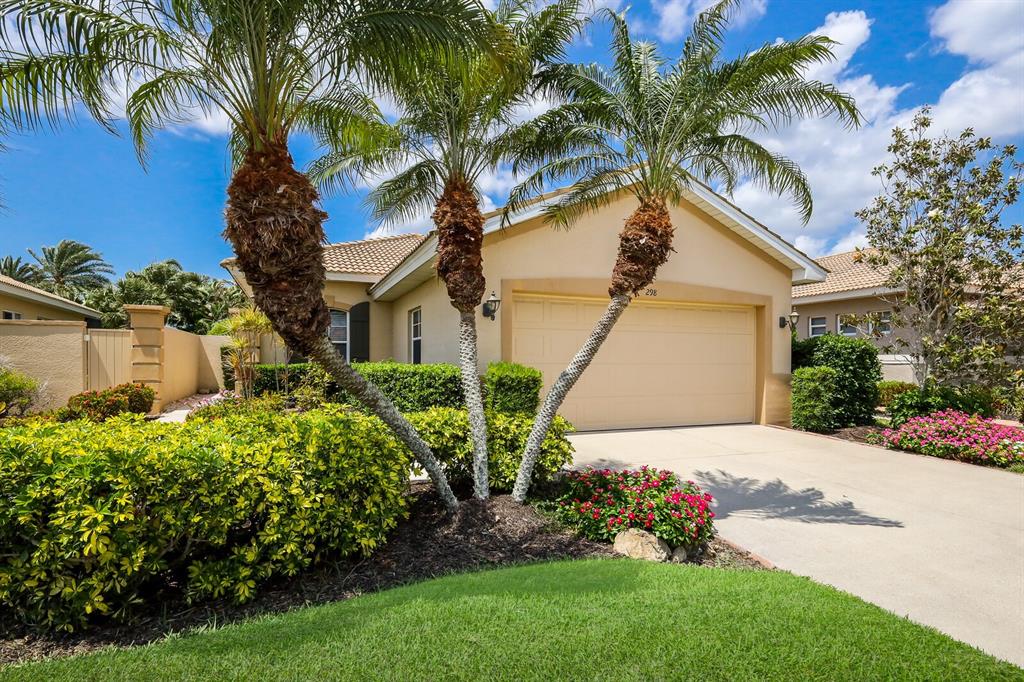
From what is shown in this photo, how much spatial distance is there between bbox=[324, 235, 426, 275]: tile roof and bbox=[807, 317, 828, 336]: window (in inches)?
607

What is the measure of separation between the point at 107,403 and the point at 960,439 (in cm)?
1629

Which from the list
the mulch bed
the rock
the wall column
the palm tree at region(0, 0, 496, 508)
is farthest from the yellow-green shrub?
the wall column

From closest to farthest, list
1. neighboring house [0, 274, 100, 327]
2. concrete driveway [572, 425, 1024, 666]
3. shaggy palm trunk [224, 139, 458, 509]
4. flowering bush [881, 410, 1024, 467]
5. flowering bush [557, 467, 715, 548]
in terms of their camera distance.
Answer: shaggy palm trunk [224, 139, 458, 509] → concrete driveway [572, 425, 1024, 666] → flowering bush [557, 467, 715, 548] → flowering bush [881, 410, 1024, 467] → neighboring house [0, 274, 100, 327]

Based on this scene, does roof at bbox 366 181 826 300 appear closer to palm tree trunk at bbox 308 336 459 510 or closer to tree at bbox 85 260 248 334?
palm tree trunk at bbox 308 336 459 510

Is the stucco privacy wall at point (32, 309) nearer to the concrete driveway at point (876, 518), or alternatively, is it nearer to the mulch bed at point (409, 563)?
the mulch bed at point (409, 563)

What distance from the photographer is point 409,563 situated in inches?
162

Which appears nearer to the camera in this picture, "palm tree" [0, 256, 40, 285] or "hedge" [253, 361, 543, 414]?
"hedge" [253, 361, 543, 414]

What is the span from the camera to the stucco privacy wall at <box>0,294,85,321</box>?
16905mm

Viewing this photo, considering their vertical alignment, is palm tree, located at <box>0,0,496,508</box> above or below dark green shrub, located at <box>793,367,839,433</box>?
above

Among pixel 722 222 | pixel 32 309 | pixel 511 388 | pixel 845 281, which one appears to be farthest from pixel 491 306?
pixel 32 309

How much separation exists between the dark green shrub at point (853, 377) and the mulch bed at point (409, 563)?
27.3 ft

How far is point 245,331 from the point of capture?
12.8 meters

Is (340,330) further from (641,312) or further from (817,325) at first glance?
(817,325)

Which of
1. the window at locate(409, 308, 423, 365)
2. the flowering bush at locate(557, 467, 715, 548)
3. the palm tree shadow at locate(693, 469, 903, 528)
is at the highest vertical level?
the window at locate(409, 308, 423, 365)
